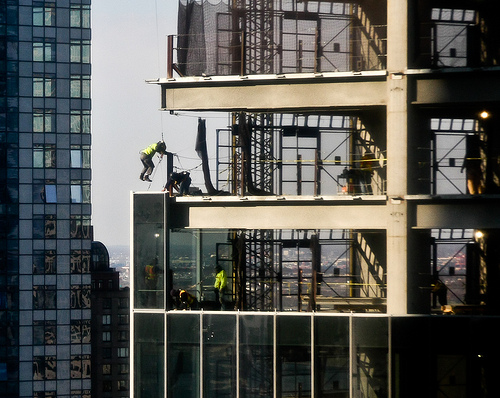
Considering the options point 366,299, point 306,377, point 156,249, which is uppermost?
point 156,249

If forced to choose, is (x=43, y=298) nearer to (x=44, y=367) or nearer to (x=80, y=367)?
(x=44, y=367)

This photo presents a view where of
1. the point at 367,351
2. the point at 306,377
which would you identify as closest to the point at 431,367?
the point at 367,351

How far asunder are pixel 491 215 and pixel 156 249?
10.2 metres

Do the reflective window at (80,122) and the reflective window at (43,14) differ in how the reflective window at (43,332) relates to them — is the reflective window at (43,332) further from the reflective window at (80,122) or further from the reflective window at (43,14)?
the reflective window at (43,14)

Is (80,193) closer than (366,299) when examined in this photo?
No

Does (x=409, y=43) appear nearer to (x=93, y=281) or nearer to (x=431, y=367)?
(x=431, y=367)

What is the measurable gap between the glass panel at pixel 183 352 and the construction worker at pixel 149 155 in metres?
5.43

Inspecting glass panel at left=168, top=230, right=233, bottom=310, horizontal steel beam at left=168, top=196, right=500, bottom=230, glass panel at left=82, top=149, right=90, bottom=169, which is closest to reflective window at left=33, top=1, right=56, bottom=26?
glass panel at left=82, top=149, right=90, bottom=169

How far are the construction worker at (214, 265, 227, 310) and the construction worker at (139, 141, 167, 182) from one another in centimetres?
399

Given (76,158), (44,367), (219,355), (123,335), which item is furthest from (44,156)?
(219,355)

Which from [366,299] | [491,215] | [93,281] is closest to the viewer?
[491,215]

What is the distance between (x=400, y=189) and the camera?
2591 centimetres

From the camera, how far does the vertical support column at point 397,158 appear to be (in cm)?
2575

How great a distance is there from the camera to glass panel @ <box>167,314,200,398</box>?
26516 millimetres
